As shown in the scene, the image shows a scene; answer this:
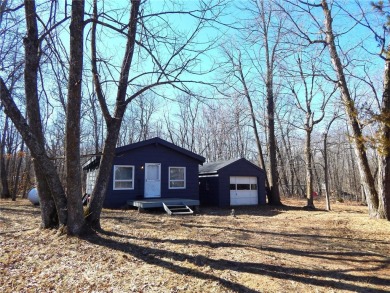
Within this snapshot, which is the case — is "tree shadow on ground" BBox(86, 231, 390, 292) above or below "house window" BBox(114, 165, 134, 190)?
below

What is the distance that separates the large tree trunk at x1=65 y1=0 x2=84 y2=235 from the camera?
260 inches

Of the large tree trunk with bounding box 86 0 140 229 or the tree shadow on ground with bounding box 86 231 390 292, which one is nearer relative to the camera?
the tree shadow on ground with bounding box 86 231 390 292

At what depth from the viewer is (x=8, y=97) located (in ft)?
22.1

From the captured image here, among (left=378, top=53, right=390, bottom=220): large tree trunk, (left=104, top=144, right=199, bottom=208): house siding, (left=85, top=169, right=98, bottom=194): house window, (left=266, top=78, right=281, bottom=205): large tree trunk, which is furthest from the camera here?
(left=266, top=78, right=281, bottom=205): large tree trunk

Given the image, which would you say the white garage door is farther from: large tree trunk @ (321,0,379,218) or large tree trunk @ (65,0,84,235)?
large tree trunk @ (65,0,84,235)

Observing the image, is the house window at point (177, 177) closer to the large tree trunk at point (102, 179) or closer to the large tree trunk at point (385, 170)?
the large tree trunk at point (102, 179)

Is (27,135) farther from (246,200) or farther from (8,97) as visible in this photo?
(246,200)

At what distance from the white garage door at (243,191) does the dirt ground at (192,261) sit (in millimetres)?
9865

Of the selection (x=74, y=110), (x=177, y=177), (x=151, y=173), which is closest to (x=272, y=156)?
(x=177, y=177)

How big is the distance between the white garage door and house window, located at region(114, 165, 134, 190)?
19.2ft

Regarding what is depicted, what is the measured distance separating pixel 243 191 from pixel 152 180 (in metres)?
5.66

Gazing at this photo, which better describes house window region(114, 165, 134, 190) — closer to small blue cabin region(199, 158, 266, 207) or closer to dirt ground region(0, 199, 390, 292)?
small blue cabin region(199, 158, 266, 207)

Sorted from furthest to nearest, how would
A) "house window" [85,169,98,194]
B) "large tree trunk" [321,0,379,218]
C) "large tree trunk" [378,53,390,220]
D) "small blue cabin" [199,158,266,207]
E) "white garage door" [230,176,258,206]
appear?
"white garage door" [230,176,258,206], "small blue cabin" [199,158,266,207], "house window" [85,169,98,194], "large tree trunk" [321,0,379,218], "large tree trunk" [378,53,390,220]

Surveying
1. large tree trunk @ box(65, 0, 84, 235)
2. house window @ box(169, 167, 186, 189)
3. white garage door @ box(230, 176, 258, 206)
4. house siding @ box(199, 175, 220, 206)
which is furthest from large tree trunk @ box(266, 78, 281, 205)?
large tree trunk @ box(65, 0, 84, 235)
